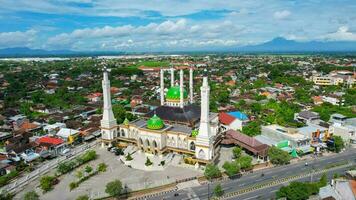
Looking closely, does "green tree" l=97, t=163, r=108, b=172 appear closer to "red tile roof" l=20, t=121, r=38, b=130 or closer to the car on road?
the car on road

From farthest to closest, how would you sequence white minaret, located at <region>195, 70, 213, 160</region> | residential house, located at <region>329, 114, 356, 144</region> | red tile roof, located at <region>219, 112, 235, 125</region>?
red tile roof, located at <region>219, 112, 235, 125</region>, residential house, located at <region>329, 114, 356, 144</region>, white minaret, located at <region>195, 70, 213, 160</region>

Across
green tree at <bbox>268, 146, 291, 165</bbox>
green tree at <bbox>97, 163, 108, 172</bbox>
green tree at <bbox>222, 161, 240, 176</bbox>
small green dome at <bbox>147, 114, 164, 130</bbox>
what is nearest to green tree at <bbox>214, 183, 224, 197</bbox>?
green tree at <bbox>222, 161, 240, 176</bbox>

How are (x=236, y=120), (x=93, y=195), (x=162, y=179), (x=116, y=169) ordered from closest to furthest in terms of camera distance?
1. (x=93, y=195)
2. (x=162, y=179)
3. (x=116, y=169)
4. (x=236, y=120)

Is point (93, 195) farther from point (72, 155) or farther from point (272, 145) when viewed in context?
point (272, 145)

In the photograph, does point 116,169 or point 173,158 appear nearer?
point 116,169

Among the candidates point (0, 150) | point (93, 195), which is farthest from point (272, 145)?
point (0, 150)

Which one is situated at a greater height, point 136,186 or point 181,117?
point 181,117
